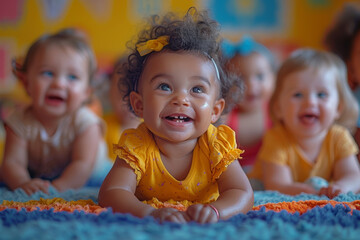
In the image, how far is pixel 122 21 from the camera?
9.83 ft

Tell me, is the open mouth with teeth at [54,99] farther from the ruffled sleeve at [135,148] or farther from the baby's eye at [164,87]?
the baby's eye at [164,87]

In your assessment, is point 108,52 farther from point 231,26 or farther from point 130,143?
point 130,143

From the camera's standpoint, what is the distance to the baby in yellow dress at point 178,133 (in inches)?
37.3

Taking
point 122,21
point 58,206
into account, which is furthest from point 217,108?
point 122,21

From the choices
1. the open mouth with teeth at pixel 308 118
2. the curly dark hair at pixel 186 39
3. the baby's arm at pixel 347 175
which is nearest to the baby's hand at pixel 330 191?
the baby's arm at pixel 347 175

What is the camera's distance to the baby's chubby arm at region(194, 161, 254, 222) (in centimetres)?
81

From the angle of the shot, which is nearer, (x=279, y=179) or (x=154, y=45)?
(x=154, y=45)

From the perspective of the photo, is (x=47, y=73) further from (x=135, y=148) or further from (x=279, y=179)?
(x=279, y=179)

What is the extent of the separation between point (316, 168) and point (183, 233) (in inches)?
35.1

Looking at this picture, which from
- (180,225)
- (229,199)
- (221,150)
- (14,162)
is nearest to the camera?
(180,225)

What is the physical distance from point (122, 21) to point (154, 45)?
2.11m

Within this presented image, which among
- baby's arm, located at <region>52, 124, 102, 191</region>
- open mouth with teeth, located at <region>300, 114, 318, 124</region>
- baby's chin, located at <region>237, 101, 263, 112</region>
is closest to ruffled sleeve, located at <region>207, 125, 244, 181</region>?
open mouth with teeth, located at <region>300, 114, 318, 124</region>

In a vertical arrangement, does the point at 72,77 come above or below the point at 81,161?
above

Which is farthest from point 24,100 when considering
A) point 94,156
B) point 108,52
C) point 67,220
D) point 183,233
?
point 183,233
